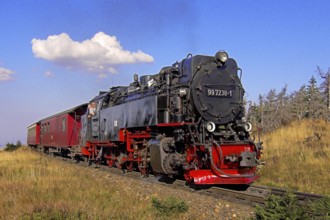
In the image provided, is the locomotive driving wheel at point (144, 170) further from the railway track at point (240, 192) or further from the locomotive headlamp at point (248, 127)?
the locomotive headlamp at point (248, 127)

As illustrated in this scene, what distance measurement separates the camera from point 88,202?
25.0ft

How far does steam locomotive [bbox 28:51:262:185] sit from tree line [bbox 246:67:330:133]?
110 cm

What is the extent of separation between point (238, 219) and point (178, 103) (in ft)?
16.3

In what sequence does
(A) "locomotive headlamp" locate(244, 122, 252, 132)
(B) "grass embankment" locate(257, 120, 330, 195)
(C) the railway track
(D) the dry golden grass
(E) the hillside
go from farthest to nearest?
(A) "locomotive headlamp" locate(244, 122, 252, 132) < (B) "grass embankment" locate(257, 120, 330, 195) < (C) the railway track < (E) the hillside < (D) the dry golden grass

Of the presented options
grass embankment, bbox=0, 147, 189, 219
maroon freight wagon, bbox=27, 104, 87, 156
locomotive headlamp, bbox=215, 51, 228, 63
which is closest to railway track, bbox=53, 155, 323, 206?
grass embankment, bbox=0, 147, 189, 219

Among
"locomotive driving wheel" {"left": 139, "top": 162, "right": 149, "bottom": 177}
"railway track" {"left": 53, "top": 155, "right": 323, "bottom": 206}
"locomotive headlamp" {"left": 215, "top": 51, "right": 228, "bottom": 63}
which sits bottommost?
"railway track" {"left": 53, "top": 155, "right": 323, "bottom": 206}

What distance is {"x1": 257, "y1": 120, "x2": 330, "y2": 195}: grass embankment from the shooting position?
35.7ft

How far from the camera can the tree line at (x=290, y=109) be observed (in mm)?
21719

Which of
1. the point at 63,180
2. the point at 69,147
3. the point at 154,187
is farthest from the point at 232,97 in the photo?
the point at 69,147

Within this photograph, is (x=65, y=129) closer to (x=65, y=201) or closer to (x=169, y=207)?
(x=65, y=201)

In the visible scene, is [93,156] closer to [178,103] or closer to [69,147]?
[69,147]

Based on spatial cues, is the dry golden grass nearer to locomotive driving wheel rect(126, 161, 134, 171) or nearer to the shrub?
the shrub

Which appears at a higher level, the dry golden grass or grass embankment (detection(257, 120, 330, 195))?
grass embankment (detection(257, 120, 330, 195))

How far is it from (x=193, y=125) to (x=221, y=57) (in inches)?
96.8
